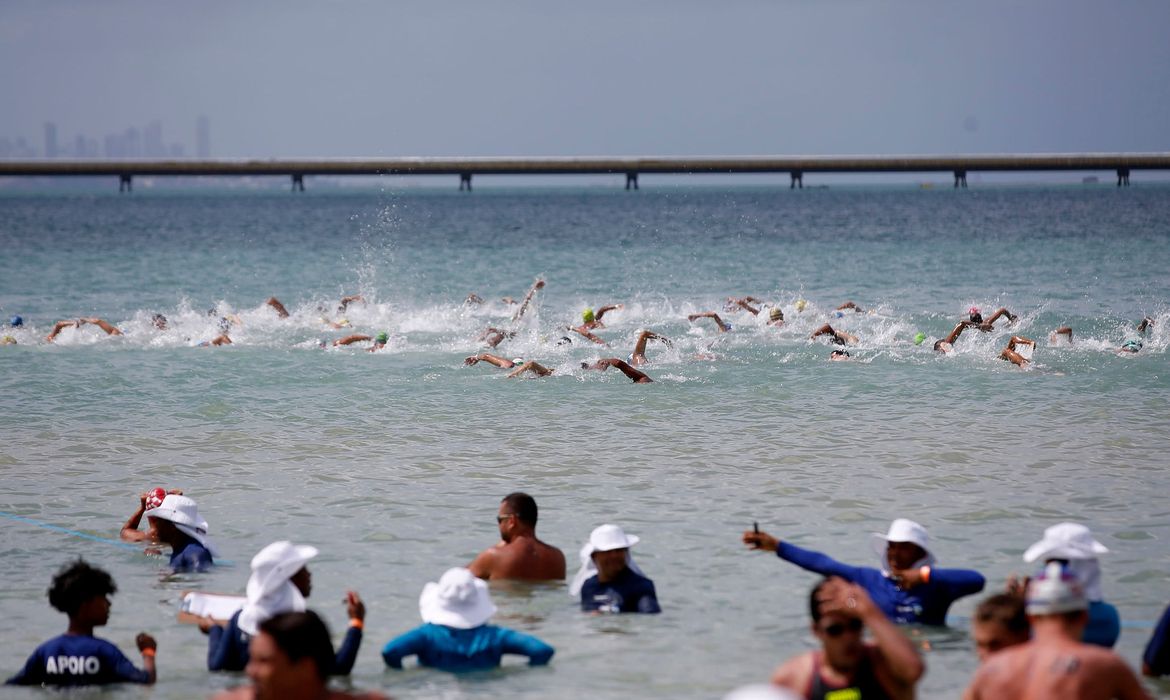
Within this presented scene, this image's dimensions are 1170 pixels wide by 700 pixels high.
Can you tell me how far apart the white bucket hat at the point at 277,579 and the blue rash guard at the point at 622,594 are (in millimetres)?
2638

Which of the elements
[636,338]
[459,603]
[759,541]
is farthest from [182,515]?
[636,338]

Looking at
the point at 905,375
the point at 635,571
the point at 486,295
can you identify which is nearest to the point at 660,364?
the point at 905,375

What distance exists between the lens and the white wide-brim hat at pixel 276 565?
690cm

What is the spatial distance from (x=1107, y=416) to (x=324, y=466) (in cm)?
933

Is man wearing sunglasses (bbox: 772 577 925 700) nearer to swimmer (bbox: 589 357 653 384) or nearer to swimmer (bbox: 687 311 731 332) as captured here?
swimmer (bbox: 589 357 653 384)

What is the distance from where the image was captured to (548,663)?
815 centimetres

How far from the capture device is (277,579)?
693 cm

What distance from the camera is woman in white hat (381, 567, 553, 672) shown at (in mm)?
7762

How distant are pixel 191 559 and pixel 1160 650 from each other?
6.73 m

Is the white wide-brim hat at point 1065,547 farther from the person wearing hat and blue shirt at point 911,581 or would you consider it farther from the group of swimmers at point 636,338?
the group of swimmers at point 636,338

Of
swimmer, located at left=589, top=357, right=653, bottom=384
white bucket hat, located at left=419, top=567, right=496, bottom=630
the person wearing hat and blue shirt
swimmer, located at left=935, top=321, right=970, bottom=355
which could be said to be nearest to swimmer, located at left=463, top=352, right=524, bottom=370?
swimmer, located at left=589, top=357, right=653, bottom=384

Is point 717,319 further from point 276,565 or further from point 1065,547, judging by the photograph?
point 276,565

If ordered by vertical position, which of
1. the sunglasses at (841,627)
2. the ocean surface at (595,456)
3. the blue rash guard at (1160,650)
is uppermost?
the sunglasses at (841,627)

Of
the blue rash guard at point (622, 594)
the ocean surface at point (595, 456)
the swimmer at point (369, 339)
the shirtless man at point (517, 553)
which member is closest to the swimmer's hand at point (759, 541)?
the ocean surface at point (595, 456)
